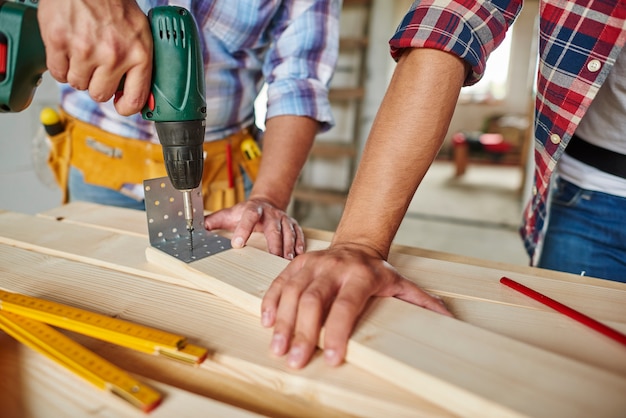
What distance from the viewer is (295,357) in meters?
0.58

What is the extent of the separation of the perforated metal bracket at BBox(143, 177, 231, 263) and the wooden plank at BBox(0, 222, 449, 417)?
0.06 m

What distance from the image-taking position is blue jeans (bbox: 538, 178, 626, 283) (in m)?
1.08

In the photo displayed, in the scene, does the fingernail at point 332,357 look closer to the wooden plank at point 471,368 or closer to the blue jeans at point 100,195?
the wooden plank at point 471,368

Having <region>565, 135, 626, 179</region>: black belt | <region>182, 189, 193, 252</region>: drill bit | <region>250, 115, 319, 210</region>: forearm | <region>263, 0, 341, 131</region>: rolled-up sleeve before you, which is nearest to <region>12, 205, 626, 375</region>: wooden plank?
<region>182, 189, 193, 252</region>: drill bit

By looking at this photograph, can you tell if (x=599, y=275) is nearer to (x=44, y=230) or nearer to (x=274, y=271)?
(x=274, y=271)

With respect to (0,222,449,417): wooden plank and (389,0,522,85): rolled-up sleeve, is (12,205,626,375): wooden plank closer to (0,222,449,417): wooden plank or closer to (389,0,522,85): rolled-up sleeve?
(0,222,449,417): wooden plank

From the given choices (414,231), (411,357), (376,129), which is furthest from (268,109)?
(414,231)

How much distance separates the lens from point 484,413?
492 mm

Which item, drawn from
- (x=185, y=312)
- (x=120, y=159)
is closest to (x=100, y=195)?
(x=120, y=159)

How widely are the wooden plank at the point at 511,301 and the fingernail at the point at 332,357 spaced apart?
23cm

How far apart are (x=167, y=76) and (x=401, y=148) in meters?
0.42

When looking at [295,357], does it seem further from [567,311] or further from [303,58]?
[303,58]

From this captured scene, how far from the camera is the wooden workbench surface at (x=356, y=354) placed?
1.68 feet

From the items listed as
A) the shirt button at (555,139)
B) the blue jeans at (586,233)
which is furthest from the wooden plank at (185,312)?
the blue jeans at (586,233)
